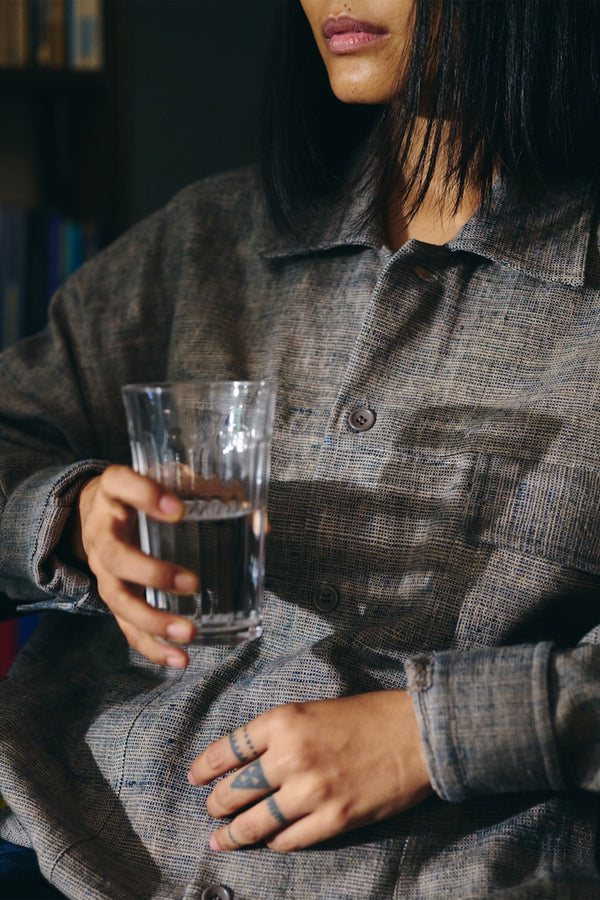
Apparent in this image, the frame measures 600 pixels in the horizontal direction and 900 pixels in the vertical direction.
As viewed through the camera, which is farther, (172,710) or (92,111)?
(92,111)

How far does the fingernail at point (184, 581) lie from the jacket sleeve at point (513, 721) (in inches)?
8.5

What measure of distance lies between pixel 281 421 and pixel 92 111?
122cm

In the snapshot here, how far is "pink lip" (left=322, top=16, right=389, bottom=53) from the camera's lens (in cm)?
94

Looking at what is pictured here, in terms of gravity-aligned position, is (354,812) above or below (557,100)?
below

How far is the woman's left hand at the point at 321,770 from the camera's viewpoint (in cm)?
77

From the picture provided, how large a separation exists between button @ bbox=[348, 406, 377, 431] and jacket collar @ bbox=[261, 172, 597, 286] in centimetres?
19

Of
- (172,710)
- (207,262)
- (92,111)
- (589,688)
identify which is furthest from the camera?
(92,111)

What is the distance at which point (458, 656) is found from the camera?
793 mm

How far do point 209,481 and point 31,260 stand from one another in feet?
4.20

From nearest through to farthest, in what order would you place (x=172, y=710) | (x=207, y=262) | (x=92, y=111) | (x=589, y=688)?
(x=589, y=688), (x=172, y=710), (x=207, y=262), (x=92, y=111)

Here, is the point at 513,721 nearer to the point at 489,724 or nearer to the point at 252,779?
the point at 489,724

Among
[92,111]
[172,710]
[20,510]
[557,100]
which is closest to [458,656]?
[172,710]

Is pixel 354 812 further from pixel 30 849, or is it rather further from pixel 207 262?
pixel 207 262

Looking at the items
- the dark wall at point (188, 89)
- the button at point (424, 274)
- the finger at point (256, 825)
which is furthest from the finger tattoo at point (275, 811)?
the dark wall at point (188, 89)
